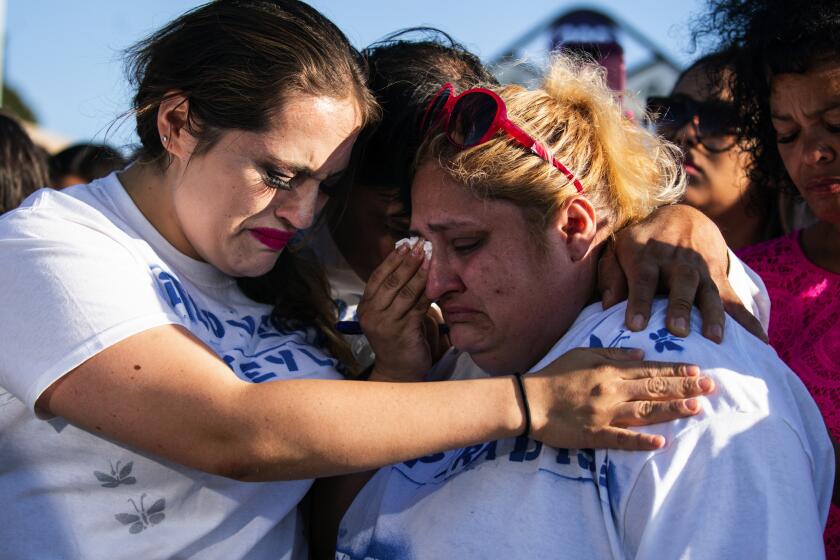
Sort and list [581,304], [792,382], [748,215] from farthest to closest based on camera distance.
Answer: [748,215]
[581,304]
[792,382]

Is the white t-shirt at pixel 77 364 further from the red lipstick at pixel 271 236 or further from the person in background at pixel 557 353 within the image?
the person in background at pixel 557 353

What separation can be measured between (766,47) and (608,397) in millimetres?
1488

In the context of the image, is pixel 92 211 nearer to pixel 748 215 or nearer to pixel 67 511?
pixel 67 511

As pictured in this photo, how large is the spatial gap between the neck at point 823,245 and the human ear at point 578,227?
3.28 feet

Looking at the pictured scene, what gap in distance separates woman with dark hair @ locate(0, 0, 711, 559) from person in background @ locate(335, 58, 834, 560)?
0.10 m

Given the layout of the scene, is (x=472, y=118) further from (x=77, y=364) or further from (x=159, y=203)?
(x=77, y=364)

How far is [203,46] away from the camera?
7.95 ft

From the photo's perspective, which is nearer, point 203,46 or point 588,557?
point 588,557

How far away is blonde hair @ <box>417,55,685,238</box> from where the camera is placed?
2285 mm

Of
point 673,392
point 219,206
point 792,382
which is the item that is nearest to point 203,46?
point 219,206

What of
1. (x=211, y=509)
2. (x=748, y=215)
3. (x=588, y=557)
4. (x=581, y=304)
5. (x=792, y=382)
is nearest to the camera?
(x=588, y=557)

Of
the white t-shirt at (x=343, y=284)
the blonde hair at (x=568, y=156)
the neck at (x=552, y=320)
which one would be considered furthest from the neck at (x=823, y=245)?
the white t-shirt at (x=343, y=284)

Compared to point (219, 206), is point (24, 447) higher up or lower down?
lower down

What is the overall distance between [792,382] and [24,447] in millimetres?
1703
